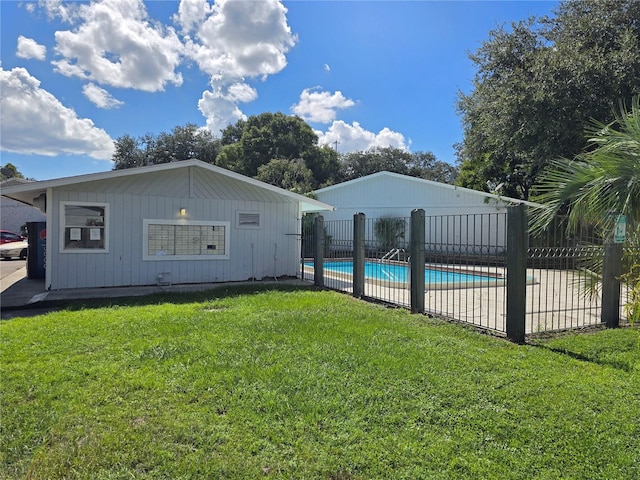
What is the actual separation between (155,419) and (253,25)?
12564 mm

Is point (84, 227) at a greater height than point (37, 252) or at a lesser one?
greater

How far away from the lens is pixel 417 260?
6.41m

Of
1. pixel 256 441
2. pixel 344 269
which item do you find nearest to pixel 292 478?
pixel 256 441

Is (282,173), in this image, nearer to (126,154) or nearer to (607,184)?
(126,154)

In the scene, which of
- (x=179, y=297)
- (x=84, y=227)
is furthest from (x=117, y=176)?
(x=179, y=297)

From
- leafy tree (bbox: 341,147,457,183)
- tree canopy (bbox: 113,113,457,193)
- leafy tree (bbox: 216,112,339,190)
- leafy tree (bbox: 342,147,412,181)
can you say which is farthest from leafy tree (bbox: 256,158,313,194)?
leafy tree (bbox: 342,147,412,181)

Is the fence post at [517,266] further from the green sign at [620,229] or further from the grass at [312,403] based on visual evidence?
the green sign at [620,229]

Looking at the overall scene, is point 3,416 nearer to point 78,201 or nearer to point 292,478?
point 292,478

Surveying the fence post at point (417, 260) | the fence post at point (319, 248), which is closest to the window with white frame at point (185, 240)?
the fence post at point (319, 248)

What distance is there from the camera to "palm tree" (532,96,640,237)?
3.78 metres

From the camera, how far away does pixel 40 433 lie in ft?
8.73

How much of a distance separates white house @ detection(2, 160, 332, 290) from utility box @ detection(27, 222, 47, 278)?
880 mm

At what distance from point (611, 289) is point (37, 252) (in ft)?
45.1

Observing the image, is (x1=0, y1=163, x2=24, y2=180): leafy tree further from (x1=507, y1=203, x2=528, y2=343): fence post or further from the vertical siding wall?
(x1=507, y1=203, x2=528, y2=343): fence post
